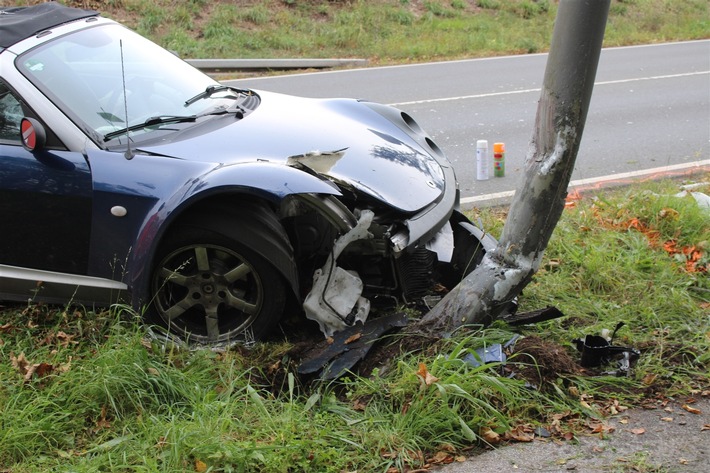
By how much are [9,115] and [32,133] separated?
32 cm

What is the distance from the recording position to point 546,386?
3619 mm

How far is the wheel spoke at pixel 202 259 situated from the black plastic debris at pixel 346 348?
0.67m

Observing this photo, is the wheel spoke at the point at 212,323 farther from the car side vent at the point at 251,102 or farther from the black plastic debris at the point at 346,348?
the car side vent at the point at 251,102

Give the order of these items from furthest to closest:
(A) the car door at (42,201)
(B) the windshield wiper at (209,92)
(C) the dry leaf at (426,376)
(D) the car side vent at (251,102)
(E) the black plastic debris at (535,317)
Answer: (D) the car side vent at (251,102), (B) the windshield wiper at (209,92), (E) the black plastic debris at (535,317), (A) the car door at (42,201), (C) the dry leaf at (426,376)

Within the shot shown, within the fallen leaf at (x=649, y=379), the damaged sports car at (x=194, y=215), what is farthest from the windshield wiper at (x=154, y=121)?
the fallen leaf at (x=649, y=379)

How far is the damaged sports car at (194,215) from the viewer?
3.91 metres

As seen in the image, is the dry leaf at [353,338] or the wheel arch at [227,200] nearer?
the wheel arch at [227,200]

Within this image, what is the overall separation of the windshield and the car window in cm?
14

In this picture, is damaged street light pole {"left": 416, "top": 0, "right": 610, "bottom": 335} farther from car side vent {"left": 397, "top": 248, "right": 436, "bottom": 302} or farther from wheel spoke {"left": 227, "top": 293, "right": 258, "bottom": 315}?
wheel spoke {"left": 227, "top": 293, "right": 258, "bottom": 315}

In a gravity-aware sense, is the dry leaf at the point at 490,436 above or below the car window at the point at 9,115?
below

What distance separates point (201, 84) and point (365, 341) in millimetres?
2201

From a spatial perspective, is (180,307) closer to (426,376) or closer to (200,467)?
(200,467)

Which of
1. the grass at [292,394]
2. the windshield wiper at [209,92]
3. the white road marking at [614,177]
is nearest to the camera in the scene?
the grass at [292,394]

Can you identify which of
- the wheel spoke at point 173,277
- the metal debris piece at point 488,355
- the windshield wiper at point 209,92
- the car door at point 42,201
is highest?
the windshield wiper at point 209,92
